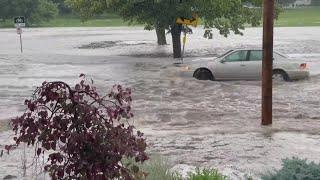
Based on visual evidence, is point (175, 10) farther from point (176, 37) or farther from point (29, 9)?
point (29, 9)

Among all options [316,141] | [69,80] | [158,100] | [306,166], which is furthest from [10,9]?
[306,166]

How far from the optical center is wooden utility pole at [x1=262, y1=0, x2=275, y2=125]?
1304 centimetres

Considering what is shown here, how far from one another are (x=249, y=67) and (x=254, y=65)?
21cm

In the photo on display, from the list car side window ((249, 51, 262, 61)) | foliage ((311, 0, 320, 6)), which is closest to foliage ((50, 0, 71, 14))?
foliage ((311, 0, 320, 6))

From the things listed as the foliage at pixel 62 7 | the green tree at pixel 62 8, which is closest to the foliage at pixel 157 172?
the foliage at pixel 62 7

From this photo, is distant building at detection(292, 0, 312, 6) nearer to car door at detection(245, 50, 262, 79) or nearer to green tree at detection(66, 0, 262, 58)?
green tree at detection(66, 0, 262, 58)

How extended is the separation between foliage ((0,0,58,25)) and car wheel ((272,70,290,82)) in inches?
2868

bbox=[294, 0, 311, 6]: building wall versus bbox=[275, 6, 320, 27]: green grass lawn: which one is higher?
bbox=[294, 0, 311, 6]: building wall

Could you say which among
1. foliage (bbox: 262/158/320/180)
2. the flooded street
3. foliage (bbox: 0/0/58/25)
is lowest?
the flooded street

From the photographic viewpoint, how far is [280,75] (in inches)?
918

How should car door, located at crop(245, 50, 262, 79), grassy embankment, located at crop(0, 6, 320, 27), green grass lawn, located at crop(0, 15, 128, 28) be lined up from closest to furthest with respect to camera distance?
1. car door, located at crop(245, 50, 262, 79)
2. grassy embankment, located at crop(0, 6, 320, 27)
3. green grass lawn, located at crop(0, 15, 128, 28)

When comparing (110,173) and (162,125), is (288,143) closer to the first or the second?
(162,125)

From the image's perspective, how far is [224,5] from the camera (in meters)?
32.3

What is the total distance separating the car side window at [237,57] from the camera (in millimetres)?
23436
